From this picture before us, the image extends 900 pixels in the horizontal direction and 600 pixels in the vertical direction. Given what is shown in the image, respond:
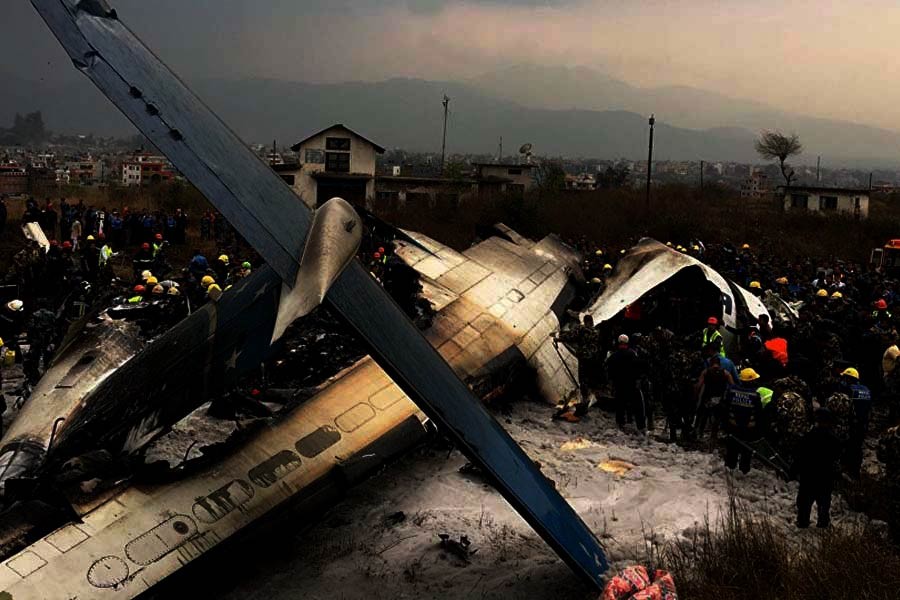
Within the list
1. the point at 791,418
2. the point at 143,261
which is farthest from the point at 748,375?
the point at 143,261

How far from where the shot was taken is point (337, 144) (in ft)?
153

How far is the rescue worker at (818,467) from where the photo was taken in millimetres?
8578

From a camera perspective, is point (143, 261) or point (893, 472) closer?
point (893, 472)

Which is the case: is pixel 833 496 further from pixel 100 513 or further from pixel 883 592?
pixel 100 513

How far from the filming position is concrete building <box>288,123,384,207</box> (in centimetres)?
4631

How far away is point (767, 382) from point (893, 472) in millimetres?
3868

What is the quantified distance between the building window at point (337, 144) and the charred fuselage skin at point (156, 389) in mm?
37944

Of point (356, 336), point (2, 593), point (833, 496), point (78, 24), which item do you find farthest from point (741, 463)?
point (78, 24)

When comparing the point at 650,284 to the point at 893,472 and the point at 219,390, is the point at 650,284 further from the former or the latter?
the point at 219,390

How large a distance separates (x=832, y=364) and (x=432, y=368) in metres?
7.58

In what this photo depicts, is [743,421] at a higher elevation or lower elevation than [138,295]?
lower

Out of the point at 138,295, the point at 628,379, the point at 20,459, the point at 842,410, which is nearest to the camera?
the point at 20,459

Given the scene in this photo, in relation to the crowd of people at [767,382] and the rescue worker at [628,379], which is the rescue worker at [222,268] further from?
the rescue worker at [628,379]

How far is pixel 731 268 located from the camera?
84.3 feet
